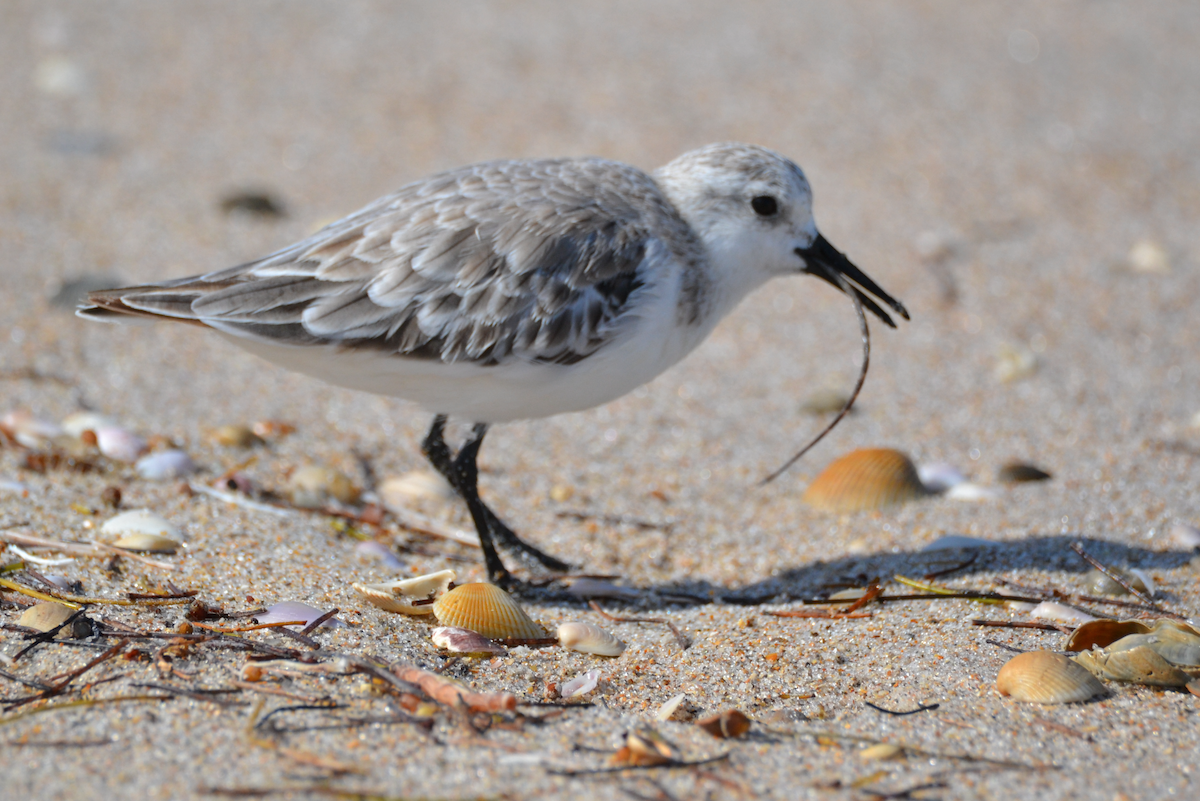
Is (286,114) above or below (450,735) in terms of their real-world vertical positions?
above

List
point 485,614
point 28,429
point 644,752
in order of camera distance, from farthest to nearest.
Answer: point 28,429, point 485,614, point 644,752

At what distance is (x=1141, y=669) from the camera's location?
2.61 metres

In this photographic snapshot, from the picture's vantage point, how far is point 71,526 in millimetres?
3256

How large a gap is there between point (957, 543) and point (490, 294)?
70.0 inches

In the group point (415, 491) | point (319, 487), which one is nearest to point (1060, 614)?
point (415, 491)

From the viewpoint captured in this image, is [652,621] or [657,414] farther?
[657,414]

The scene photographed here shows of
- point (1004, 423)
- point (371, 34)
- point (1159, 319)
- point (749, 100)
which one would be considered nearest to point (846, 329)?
point (1004, 423)

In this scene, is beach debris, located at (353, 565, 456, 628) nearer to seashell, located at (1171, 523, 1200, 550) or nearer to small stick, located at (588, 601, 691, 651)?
small stick, located at (588, 601, 691, 651)

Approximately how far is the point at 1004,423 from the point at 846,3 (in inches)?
188

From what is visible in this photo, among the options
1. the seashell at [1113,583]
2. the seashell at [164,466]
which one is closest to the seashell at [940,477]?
the seashell at [1113,583]

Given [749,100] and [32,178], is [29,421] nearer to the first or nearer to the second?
[32,178]

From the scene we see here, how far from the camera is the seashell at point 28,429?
3795 mm

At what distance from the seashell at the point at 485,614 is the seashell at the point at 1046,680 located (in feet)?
4.12

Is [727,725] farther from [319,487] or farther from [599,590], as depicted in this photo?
[319,487]
